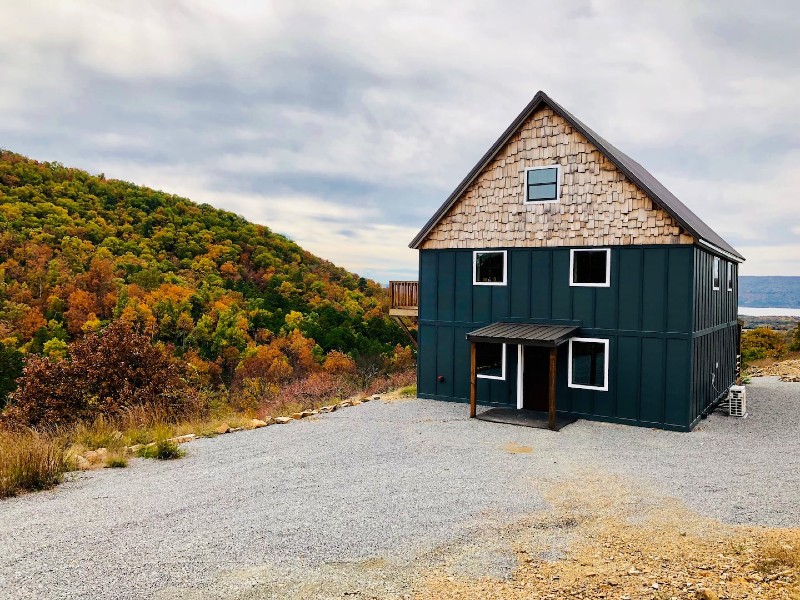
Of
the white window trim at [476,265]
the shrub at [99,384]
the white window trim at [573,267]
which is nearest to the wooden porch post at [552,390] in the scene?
the white window trim at [573,267]

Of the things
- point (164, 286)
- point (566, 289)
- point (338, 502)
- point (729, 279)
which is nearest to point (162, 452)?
point (338, 502)

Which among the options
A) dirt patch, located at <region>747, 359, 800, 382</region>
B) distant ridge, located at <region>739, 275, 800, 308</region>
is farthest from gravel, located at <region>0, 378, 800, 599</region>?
distant ridge, located at <region>739, 275, 800, 308</region>

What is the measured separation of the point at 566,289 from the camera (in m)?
12.9

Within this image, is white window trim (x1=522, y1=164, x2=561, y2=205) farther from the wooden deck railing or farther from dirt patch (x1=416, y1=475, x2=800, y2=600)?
Answer: dirt patch (x1=416, y1=475, x2=800, y2=600)

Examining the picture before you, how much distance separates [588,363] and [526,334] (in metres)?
1.84

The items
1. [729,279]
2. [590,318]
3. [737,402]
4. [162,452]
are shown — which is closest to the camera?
[162,452]

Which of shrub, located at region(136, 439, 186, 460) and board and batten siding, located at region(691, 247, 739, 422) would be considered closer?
shrub, located at region(136, 439, 186, 460)

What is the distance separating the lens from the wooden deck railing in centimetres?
1620

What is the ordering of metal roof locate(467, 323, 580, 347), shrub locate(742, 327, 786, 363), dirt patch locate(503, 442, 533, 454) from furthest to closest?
shrub locate(742, 327, 786, 363) → metal roof locate(467, 323, 580, 347) → dirt patch locate(503, 442, 533, 454)

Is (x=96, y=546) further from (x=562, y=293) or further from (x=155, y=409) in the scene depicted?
(x=562, y=293)

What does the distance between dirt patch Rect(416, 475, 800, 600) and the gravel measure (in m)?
0.33

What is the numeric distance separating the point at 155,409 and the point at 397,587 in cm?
931

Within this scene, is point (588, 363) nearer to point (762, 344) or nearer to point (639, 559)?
point (639, 559)

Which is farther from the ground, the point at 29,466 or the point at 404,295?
the point at 404,295
